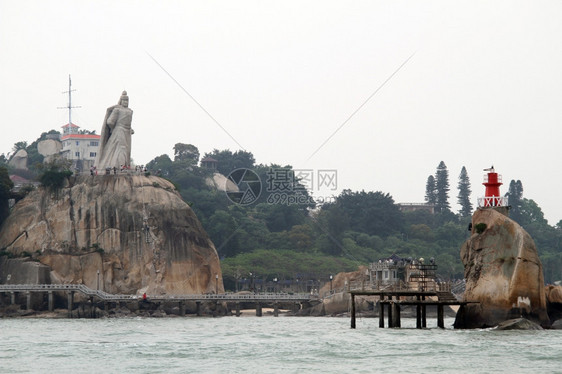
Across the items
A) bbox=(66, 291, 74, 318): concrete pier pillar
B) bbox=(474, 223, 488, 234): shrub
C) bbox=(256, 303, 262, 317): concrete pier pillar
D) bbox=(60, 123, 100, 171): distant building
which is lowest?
bbox=(256, 303, 262, 317): concrete pier pillar

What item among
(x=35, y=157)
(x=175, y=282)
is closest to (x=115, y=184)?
(x=175, y=282)

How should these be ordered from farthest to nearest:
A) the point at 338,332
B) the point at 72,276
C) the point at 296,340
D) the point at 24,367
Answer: the point at 72,276
the point at 338,332
the point at 296,340
the point at 24,367

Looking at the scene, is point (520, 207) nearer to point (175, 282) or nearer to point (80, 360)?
point (175, 282)

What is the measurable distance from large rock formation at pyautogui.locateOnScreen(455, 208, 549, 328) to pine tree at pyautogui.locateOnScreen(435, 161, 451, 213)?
386ft

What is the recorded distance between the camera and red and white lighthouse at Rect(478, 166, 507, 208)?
233 feet

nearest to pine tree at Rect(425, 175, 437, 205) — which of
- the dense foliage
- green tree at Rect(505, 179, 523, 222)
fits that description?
the dense foliage

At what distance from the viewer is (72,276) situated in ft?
363

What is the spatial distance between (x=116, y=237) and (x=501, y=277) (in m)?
55.0

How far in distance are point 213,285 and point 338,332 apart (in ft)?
145

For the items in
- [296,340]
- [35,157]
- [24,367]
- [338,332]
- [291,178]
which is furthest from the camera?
[35,157]

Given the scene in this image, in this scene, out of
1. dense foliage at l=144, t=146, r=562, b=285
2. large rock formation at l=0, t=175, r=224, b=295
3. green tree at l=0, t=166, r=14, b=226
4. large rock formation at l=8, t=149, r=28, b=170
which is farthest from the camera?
large rock formation at l=8, t=149, r=28, b=170

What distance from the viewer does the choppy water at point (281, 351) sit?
51.6 m

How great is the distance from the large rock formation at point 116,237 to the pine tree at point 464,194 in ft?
255

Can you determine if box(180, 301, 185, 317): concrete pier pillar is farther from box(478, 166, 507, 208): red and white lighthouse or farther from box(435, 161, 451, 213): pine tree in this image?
box(435, 161, 451, 213): pine tree
